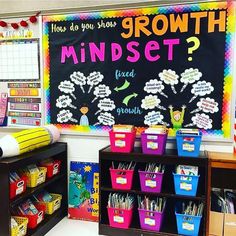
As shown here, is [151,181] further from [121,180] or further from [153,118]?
[153,118]

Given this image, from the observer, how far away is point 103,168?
2.51m

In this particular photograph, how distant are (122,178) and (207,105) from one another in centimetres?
93

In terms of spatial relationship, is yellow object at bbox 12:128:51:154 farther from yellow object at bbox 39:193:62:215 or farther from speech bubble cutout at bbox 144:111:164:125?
speech bubble cutout at bbox 144:111:164:125

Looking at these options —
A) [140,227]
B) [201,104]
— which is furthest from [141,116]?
[140,227]

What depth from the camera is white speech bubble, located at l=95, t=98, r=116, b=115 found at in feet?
8.83

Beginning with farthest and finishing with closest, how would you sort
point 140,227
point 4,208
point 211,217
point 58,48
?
point 58,48 → point 140,227 → point 211,217 → point 4,208

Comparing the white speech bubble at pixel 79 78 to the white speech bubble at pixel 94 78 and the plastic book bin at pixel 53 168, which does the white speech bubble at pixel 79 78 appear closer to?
the white speech bubble at pixel 94 78

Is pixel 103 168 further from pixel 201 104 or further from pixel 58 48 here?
pixel 58 48

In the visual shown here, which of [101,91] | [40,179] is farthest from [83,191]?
[101,91]

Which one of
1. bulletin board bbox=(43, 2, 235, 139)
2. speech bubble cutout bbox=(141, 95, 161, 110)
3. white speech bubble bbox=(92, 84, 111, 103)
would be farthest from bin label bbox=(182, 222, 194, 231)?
white speech bubble bbox=(92, 84, 111, 103)

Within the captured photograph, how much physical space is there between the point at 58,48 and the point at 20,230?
5.30ft

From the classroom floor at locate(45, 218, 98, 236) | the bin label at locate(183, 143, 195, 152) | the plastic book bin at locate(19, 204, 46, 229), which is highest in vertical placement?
the bin label at locate(183, 143, 195, 152)

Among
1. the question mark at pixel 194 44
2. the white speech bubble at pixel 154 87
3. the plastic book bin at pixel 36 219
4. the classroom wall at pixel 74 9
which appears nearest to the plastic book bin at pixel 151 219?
the classroom wall at pixel 74 9

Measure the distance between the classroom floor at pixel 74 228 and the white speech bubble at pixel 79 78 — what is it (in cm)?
125
